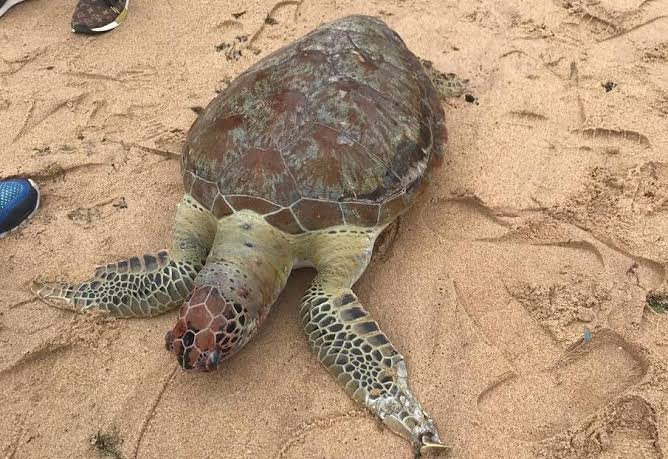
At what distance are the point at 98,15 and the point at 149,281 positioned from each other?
2484mm

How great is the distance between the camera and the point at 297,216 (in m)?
2.21

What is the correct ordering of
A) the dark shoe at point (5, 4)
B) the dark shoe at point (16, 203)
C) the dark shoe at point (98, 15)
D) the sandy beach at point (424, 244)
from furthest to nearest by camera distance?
the dark shoe at point (5, 4), the dark shoe at point (98, 15), the dark shoe at point (16, 203), the sandy beach at point (424, 244)

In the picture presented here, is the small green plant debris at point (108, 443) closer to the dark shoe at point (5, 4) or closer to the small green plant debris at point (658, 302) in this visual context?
the small green plant debris at point (658, 302)

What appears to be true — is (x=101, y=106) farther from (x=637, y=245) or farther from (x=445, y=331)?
(x=637, y=245)

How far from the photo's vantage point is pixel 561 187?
9.07 feet

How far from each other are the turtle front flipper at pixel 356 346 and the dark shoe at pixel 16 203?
5.04 feet

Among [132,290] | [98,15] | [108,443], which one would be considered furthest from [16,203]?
[98,15]

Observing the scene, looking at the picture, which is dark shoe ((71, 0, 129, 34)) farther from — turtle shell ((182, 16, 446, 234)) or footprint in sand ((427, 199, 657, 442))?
footprint in sand ((427, 199, 657, 442))

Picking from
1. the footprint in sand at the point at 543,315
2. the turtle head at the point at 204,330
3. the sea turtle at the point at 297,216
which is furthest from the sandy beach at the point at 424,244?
the turtle head at the point at 204,330

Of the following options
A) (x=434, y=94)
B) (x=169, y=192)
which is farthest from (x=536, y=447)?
(x=169, y=192)

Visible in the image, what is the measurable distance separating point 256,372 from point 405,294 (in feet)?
2.43

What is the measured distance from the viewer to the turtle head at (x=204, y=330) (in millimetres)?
1903

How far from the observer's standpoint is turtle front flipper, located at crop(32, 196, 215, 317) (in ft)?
7.56

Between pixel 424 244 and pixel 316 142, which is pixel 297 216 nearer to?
pixel 316 142
